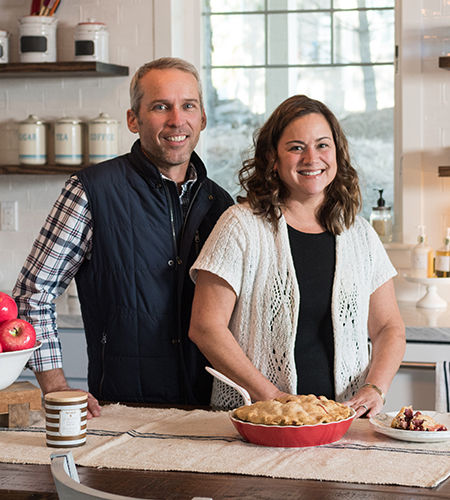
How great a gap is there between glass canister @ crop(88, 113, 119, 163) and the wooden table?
93.4 inches

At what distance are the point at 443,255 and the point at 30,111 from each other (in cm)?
195

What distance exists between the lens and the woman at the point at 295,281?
199 centimetres

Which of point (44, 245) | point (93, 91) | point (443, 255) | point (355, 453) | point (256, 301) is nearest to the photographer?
point (355, 453)

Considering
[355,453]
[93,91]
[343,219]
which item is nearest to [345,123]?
[93,91]

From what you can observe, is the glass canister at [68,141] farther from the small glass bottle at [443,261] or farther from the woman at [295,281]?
the woman at [295,281]

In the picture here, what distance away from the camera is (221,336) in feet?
6.44

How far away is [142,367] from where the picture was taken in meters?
2.21

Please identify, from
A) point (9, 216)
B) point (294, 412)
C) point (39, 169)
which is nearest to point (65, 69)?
point (39, 169)

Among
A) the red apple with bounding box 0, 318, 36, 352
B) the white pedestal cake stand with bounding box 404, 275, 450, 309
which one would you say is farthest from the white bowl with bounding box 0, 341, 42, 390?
the white pedestal cake stand with bounding box 404, 275, 450, 309

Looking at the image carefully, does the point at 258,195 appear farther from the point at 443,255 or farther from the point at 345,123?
the point at 345,123

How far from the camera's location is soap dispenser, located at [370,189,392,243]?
372 cm

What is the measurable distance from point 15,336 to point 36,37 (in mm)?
2395

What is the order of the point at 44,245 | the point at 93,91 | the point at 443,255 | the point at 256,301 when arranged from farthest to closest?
the point at 93,91 < the point at 443,255 < the point at 44,245 < the point at 256,301

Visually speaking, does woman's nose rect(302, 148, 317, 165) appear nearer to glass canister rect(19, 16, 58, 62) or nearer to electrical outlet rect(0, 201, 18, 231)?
glass canister rect(19, 16, 58, 62)
